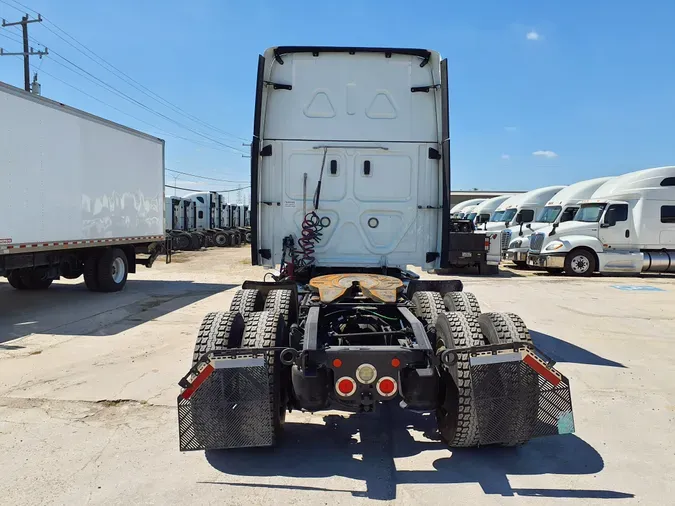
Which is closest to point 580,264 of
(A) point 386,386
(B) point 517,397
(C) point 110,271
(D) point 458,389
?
(C) point 110,271

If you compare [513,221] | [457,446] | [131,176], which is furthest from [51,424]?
[513,221]

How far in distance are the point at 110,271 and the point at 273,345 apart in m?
9.74

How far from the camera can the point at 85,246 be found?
36.2 ft

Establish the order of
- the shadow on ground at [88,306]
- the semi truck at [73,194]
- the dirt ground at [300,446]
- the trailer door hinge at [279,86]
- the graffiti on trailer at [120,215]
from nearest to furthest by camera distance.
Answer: the dirt ground at [300,446] < the trailer door hinge at [279,86] < the shadow on ground at [88,306] < the semi truck at [73,194] < the graffiti on trailer at [120,215]

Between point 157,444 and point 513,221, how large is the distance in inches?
848

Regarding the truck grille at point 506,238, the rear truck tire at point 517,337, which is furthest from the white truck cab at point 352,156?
the truck grille at point 506,238

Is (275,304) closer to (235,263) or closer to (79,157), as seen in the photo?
(79,157)

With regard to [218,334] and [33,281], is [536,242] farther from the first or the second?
[218,334]

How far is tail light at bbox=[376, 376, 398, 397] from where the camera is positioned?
341 cm

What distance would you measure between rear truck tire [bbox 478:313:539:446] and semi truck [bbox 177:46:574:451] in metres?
0.01

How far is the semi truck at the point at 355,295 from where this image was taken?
11.3 ft

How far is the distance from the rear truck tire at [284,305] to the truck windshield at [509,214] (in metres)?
20.4

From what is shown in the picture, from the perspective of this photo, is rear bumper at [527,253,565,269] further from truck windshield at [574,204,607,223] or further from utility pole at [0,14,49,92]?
utility pole at [0,14,49,92]

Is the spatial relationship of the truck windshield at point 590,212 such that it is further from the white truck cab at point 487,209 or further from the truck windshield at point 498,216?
the white truck cab at point 487,209
